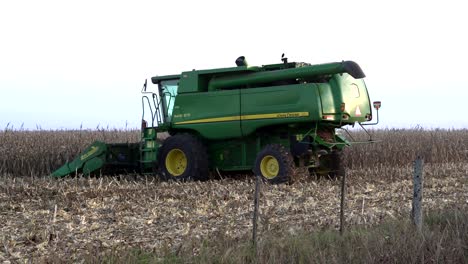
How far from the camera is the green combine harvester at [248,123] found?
1142 cm

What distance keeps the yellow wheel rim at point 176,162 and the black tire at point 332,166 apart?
2773mm

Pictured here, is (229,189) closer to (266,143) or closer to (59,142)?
(266,143)

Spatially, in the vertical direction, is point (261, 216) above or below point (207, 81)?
below

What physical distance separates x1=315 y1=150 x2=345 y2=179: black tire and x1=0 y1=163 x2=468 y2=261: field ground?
771mm

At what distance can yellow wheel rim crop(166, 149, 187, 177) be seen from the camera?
42.7 ft

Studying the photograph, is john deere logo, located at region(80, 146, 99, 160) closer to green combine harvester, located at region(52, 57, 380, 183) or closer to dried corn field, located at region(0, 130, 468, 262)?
green combine harvester, located at region(52, 57, 380, 183)

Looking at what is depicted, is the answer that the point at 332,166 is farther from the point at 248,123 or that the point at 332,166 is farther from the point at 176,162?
the point at 176,162

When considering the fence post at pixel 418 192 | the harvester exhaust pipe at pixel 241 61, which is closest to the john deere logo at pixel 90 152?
the harvester exhaust pipe at pixel 241 61

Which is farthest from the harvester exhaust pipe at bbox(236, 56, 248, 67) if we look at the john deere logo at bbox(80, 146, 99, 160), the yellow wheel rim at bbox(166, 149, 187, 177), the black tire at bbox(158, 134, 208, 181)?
the john deere logo at bbox(80, 146, 99, 160)

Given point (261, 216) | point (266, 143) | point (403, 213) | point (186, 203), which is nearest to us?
point (261, 216)

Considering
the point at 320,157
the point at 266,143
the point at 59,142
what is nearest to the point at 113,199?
the point at 266,143

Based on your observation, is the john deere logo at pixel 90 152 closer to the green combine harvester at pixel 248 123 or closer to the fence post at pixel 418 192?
the green combine harvester at pixel 248 123

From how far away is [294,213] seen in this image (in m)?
8.20

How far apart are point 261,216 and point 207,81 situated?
6.06 metres
